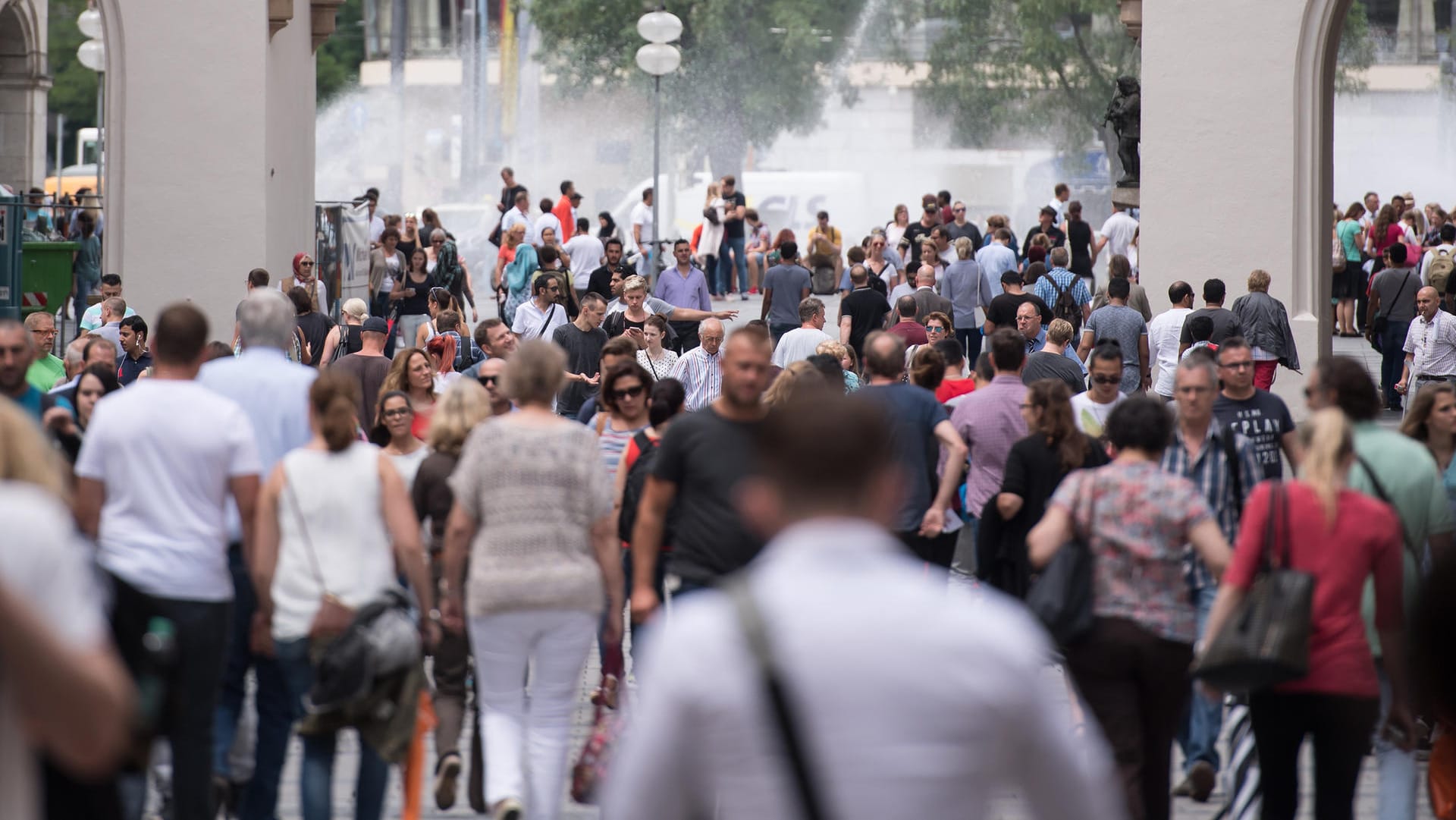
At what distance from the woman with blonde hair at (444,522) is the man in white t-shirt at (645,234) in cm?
1991

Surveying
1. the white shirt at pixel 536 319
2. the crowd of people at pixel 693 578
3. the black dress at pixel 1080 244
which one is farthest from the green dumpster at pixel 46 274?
the black dress at pixel 1080 244

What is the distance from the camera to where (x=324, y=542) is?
20.4ft

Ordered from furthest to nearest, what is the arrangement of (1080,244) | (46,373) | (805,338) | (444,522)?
(1080,244) < (805,338) < (46,373) < (444,522)

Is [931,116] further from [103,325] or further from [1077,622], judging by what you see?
[1077,622]

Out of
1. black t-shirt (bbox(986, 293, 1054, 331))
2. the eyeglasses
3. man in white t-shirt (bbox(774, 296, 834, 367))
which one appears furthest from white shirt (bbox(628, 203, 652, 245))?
the eyeglasses

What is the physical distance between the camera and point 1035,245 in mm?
24484

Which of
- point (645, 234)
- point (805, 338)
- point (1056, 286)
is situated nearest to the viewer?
point (805, 338)

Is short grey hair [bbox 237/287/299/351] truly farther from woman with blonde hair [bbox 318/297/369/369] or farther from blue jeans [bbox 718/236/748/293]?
blue jeans [bbox 718/236/748/293]

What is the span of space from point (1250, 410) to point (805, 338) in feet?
19.9

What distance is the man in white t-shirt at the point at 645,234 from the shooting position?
29133 millimetres

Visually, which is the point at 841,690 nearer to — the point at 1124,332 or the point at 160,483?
the point at 160,483

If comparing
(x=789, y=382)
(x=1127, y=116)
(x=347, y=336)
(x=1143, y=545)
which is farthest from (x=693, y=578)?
(x=1127, y=116)

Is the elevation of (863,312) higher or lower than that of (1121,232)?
lower

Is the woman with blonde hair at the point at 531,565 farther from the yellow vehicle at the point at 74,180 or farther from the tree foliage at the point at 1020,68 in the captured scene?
the tree foliage at the point at 1020,68
